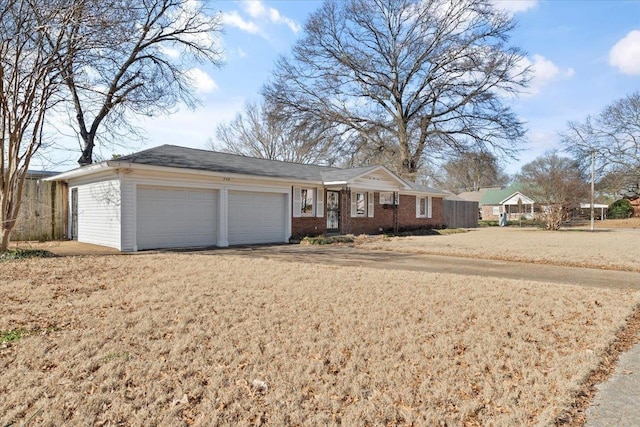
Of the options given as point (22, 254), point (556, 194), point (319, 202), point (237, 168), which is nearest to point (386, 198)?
point (319, 202)

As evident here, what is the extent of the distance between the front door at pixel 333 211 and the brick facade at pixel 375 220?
0.24 m

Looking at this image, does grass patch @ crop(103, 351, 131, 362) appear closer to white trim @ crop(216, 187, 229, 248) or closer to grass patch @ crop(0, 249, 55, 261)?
grass patch @ crop(0, 249, 55, 261)

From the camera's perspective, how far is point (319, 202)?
18172mm

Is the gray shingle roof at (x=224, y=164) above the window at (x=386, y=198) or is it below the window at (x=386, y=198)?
above

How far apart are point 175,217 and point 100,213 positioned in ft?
8.12

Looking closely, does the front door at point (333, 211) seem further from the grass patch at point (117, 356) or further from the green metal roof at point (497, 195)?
the green metal roof at point (497, 195)

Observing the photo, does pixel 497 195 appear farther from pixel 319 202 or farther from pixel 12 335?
pixel 12 335

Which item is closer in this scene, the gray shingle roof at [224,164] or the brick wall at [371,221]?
the gray shingle roof at [224,164]

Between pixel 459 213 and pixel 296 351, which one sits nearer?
pixel 296 351

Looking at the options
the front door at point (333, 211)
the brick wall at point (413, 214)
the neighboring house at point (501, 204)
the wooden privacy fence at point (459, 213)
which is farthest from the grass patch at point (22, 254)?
the neighboring house at point (501, 204)

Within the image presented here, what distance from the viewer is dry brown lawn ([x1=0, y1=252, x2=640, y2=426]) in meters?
2.84

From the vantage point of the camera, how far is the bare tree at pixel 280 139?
3003 cm

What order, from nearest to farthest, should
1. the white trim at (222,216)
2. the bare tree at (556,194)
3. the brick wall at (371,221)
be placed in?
the white trim at (222,216) → the brick wall at (371,221) → the bare tree at (556,194)

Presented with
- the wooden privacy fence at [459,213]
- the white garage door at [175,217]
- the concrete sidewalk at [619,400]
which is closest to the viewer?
the concrete sidewalk at [619,400]
